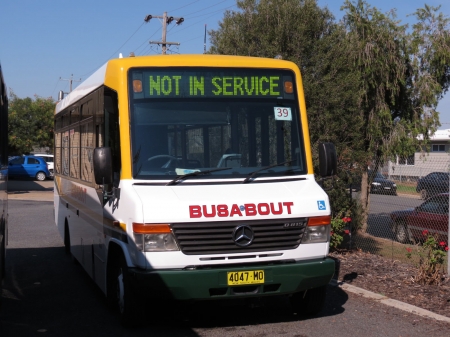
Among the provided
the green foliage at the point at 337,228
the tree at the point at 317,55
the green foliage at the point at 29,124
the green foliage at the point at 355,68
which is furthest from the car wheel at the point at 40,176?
the green foliage at the point at 337,228

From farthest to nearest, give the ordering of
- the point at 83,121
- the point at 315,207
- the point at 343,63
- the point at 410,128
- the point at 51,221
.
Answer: the point at 51,221 < the point at 410,128 < the point at 343,63 < the point at 83,121 < the point at 315,207

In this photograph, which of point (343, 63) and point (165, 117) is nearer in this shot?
point (165, 117)

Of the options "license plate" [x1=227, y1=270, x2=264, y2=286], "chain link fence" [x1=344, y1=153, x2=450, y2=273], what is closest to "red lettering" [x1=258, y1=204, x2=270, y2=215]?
"license plate" [x1=227, y1=270, x2=264, y2=286]

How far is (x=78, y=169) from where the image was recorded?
388 inches

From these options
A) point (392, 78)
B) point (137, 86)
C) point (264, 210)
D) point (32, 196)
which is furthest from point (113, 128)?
point (32, 196)

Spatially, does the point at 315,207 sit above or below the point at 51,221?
above

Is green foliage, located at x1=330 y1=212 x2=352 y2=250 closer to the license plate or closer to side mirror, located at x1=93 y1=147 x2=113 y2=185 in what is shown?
the license plate

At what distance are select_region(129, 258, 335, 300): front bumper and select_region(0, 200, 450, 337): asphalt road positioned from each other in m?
0.52

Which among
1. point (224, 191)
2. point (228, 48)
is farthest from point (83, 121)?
point (228, 48)

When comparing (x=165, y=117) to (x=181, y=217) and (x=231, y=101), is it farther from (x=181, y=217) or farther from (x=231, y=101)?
(x=181, y=217)

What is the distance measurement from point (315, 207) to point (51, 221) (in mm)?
14000

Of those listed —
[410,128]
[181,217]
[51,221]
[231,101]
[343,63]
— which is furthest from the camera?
[51,221]

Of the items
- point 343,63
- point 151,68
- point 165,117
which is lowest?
point 165,117

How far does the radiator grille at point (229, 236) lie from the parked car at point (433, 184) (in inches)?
210
